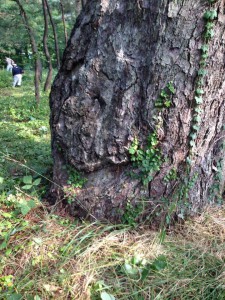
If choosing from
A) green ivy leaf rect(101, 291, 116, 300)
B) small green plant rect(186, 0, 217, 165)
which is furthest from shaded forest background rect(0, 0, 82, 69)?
green ivy leaf rect(101, 291, 116, 300)

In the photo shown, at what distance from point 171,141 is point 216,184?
0.71 meters

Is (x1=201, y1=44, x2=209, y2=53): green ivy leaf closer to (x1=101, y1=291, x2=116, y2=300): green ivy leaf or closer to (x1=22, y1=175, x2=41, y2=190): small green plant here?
(x1=22, y1=175, x2=41, y2=190): small green plant

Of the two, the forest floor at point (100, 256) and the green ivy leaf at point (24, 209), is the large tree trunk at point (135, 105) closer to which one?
the forest floor at point (100, 256)

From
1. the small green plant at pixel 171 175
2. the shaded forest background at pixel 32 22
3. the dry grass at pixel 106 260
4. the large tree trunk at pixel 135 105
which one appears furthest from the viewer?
the shaded forest background at pixel 32 22

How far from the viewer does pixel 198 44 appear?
2037 millimetres

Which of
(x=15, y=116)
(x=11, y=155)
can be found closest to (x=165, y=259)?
(x=11, y=155)

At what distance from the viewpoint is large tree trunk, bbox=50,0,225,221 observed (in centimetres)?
207

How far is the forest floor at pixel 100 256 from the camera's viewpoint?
1938 mm

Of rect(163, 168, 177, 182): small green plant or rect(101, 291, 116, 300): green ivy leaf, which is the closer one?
rect(101, 291, 116, 300): green ivy leaf

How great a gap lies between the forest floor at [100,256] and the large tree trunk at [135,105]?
0.19m

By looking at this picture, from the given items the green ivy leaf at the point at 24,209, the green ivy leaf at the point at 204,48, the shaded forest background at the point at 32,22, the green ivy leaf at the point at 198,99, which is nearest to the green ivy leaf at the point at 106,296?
the green ivy leaf at the point at 24,209

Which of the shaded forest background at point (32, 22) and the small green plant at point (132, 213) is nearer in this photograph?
the small green plant at point (132, 213)

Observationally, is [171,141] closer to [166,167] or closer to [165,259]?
[166,167]

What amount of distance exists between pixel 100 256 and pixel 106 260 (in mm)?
55
